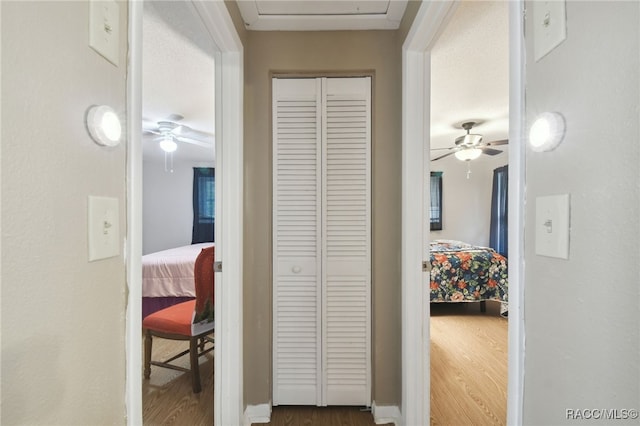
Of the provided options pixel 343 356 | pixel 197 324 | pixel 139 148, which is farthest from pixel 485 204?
pixel 139 148

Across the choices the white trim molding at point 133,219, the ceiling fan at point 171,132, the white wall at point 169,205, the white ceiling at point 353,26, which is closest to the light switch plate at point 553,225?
the white trim molding at point 133,219

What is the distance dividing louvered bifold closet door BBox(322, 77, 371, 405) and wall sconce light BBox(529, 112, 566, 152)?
1.24 m

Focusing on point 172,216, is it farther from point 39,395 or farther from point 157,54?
point 39,395

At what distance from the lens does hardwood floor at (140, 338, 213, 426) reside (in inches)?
73.5

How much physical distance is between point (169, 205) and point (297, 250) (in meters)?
4.48

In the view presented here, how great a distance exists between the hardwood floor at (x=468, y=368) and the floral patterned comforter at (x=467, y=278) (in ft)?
0.84

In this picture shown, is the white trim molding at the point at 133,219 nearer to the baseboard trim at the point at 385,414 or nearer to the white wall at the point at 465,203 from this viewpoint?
the baseboard trim at the point at 385,414

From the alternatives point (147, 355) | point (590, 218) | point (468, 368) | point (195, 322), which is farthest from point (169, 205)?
point (590, 218)

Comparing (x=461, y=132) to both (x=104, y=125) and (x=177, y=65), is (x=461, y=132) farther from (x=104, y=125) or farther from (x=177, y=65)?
(x=104, y=125)

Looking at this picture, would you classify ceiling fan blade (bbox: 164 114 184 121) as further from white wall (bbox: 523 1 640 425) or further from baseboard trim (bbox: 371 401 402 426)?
white wall (bbox: 523 1 640 425)

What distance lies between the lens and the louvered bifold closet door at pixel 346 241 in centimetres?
185

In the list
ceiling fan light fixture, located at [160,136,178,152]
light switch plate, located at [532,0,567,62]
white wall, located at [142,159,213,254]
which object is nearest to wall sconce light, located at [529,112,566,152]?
light switch plate, located at [532,0,567,62]

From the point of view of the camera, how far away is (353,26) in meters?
1.76
